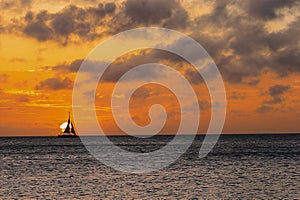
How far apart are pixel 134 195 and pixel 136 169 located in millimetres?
38038

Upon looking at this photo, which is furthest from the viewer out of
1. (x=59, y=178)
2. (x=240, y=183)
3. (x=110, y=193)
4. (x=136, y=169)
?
(x=136, y=169)

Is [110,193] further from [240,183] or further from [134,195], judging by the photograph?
[240,183]

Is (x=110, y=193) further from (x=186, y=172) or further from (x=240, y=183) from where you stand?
(x=186, y=172)

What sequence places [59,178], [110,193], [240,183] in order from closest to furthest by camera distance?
[110,193], [240,183], [59,178]

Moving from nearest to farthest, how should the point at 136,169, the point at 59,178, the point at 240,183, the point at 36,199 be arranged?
the point at 36,199, the point at 240,183, the point at 59,178, the point at 136,169

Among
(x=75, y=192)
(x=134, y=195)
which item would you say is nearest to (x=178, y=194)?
(x=134, y=195)

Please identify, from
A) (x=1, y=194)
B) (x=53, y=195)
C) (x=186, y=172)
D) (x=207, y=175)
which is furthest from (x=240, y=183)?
(x=1, y=194)

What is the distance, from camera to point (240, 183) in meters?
81.8

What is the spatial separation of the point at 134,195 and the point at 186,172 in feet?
108

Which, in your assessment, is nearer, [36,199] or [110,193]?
[36,199]

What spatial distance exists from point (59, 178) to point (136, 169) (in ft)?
66.2

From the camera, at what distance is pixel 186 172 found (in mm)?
100125

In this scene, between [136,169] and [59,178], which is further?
[136,169]

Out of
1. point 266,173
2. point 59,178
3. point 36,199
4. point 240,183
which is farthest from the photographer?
point 266,173
